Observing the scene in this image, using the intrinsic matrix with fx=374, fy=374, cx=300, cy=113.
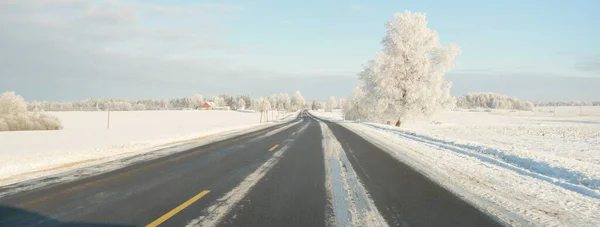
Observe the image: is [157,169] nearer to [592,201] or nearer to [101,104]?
[592,201]

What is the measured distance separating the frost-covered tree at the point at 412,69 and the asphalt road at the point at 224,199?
25.6 meters

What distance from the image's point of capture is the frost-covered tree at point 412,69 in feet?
110

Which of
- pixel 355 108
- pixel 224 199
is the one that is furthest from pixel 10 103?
pixel 355 108

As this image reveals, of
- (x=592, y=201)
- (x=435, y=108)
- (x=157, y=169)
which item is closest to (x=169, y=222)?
(x=157, y=169)

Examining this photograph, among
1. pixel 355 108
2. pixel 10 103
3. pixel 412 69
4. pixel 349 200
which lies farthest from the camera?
pixel 355 108

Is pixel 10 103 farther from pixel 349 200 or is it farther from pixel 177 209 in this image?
pixel 349 200

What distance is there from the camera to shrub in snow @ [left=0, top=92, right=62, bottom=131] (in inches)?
1171

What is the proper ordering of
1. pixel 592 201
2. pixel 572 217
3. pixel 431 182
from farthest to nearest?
pixel 431 182, pixel 592 201, pixel 572 217

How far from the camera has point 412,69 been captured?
34281 millimetres

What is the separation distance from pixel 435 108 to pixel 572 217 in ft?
98.3

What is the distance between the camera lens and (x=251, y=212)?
5180mm

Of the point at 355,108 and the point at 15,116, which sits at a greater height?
the point at 355,108

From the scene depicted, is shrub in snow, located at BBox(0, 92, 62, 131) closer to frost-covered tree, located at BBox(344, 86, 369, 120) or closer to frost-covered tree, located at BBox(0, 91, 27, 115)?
frost-covered tree, located at BBox(0, 91, 27, 115)

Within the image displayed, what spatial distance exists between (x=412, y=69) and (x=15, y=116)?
111 ft
